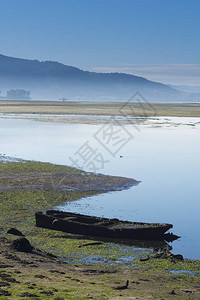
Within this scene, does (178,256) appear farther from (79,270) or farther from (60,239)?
(60,239)

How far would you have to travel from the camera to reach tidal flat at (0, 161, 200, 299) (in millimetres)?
15500

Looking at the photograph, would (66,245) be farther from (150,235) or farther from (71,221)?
(150,235)

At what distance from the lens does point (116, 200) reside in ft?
→ 108

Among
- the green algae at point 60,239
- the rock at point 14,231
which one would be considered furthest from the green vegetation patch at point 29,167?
the rock at point 14,231

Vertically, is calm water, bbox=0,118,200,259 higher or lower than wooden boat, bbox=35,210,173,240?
higher

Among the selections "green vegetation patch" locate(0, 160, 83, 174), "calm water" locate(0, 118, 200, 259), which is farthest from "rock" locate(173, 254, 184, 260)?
"green vegetation patch" locate(0, 160, 83, 174)

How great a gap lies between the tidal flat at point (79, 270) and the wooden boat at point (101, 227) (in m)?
0.48

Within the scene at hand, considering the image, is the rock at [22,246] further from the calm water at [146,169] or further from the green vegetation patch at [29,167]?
the green vegetation patch at [29,167]

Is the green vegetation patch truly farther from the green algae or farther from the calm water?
the green algae

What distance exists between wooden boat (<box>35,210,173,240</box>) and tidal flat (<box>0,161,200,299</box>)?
1.59 feet

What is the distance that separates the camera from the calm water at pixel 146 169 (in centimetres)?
2870

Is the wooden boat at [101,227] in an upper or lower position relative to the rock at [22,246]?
upper

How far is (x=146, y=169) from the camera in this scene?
4634 cm

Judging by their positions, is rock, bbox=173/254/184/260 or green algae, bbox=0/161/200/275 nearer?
green algae, bbox=0/161/200/275
